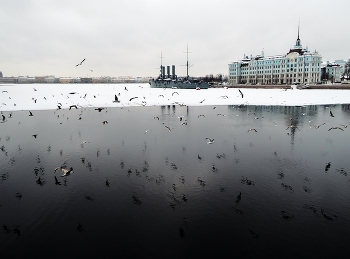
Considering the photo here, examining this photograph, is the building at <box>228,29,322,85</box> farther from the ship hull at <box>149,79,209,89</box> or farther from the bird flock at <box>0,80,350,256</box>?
the bird flock at <box>0,80,350,256</box>

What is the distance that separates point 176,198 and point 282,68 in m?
161

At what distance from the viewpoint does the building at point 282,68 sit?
143125 mm

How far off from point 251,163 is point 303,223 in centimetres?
685

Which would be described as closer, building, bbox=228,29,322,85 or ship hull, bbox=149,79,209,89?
ship hull, bbox=149,79,209,89

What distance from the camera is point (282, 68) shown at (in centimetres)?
15462

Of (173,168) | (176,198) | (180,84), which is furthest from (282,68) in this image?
(176,198)

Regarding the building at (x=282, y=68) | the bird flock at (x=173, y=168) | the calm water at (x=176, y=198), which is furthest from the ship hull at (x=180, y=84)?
the calm water at (x=176, y=198)

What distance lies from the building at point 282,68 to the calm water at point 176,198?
456 feet

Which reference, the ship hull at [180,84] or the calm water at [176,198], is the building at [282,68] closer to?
the ship hull at [180,84]

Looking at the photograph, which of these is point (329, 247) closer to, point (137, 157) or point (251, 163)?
point (251, 163)

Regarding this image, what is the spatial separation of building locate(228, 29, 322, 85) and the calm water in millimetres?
138981

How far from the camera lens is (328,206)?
1104 cm

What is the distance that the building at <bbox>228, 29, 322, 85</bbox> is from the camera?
143m

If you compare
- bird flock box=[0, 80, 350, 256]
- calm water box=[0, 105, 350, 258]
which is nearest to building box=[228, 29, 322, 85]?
bird flock box=[0, 80, 350, 256]
